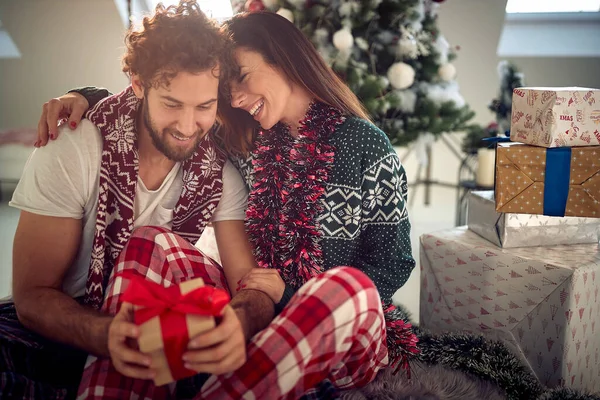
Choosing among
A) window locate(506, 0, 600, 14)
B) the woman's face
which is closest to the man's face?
the woman's face

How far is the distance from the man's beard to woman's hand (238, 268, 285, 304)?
0.33m

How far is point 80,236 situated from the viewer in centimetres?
133

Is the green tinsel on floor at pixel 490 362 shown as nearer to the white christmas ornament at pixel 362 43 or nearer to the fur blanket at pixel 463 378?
the fur blanket at pixel 463 378

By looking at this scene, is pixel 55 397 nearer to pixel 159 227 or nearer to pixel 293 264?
pixel 159 227

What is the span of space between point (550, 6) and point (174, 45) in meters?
3.89

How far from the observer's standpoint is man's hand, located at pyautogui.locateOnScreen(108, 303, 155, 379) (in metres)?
0.98

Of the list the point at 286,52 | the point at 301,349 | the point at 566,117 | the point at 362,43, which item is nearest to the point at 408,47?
the point at 362,43

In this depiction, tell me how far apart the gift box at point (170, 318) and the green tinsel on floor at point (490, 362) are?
33.1 inches

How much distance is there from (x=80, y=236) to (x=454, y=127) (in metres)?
2.24

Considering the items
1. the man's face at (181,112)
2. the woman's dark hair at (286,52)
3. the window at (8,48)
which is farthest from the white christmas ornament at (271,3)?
the window at (8,48)

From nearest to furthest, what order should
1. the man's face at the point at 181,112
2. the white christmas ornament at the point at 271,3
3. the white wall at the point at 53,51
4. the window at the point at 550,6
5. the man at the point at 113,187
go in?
the man at the point at 113,187
the man's face at the point at 181,112
the white christmas ornament at the point at 271,3
the white wall at the point at 53,51
the window at the point at 550,6

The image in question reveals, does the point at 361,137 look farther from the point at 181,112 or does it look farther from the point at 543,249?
the point at 543,249

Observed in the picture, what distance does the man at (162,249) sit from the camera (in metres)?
1.07

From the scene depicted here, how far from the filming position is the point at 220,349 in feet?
3.28
